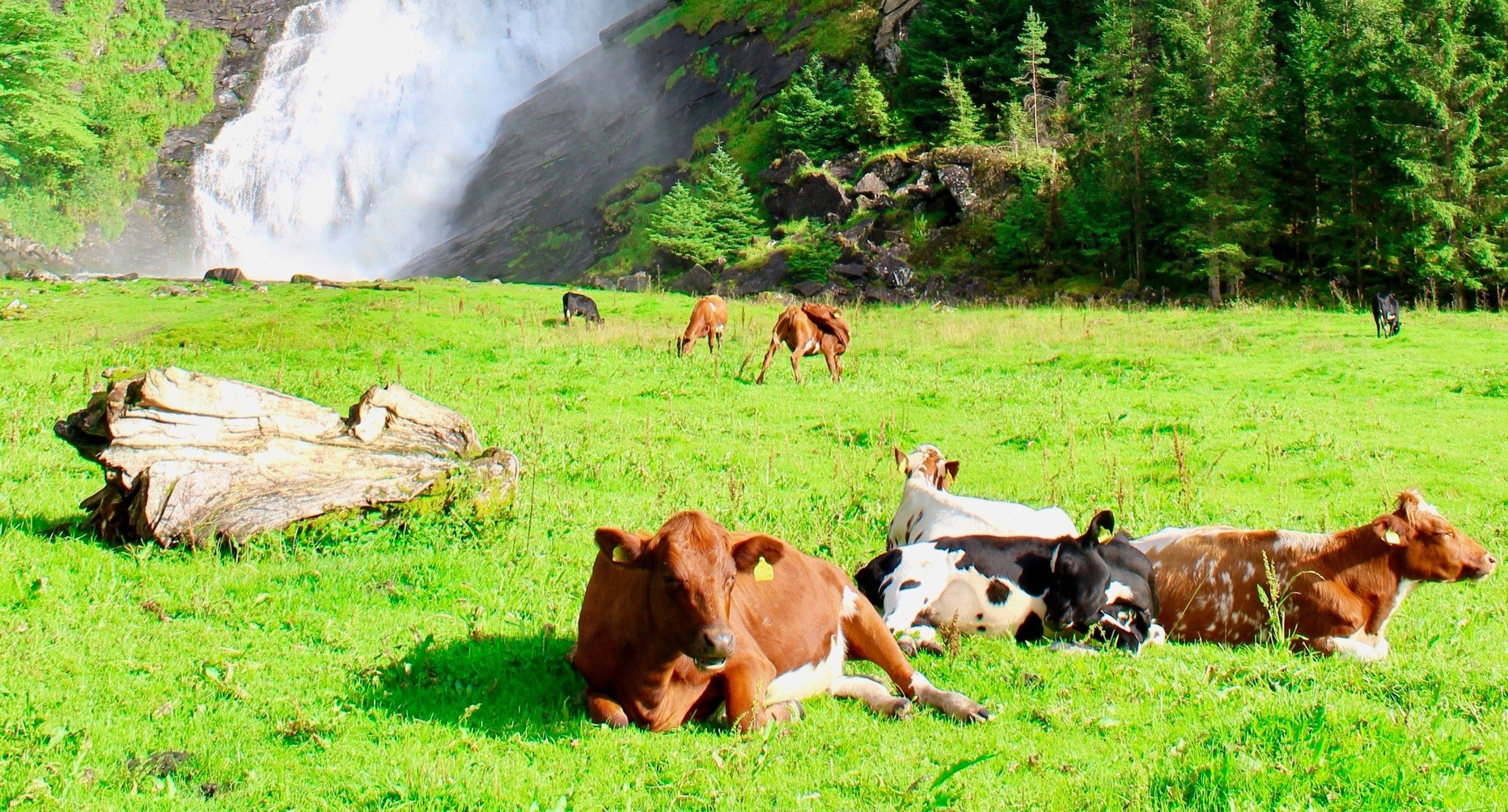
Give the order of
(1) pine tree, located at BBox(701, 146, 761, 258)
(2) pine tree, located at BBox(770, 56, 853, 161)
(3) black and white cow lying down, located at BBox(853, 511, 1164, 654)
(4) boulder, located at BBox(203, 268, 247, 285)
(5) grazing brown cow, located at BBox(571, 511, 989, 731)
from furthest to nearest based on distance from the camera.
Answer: (2) pine tree, located at BBox(770, 56, 853, 161)
(1) pine tree, located at BBox(701, 146, 761, 258)
(4) boulder, located at BBox(203, 268, 247, 285)
(3) black and white cow lying down, located at BBox(853, 511, 1164, 654)
(5) grazing brown cow, located at BBox(571, 511, 989, 731)

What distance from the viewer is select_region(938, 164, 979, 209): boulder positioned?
43281mm

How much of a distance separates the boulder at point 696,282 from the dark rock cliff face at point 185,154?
108ft

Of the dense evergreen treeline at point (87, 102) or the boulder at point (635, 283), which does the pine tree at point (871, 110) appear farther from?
the dense evergreen treeline at point (87, 102)

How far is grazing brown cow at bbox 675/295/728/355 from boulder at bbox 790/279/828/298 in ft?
59.4

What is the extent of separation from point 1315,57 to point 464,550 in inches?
1468

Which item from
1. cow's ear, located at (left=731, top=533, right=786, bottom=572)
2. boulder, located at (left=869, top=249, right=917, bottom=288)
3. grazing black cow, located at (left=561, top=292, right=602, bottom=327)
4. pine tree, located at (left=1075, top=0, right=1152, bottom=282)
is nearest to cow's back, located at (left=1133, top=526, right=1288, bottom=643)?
cow's ear, located at (left=731, top=533, right=786, bottom=572)

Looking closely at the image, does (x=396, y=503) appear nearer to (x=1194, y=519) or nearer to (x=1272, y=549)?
(x=1272, y=549)

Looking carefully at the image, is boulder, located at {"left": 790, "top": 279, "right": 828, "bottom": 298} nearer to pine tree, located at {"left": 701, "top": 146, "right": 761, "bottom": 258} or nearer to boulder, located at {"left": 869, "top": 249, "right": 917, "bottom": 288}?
boulder, located at {"left": 869, "top": 249, "right": 917, "bottom": 288}

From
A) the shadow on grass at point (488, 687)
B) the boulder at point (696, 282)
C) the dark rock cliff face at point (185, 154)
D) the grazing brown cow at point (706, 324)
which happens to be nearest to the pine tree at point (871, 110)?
the boulder at point (696, 282)

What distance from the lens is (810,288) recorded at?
40.9 metres

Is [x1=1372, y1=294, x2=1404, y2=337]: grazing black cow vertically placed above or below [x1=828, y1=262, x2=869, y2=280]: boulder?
below

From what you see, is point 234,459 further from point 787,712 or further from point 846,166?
point 846,166

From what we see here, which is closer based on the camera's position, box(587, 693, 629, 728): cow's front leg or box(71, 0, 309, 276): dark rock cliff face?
box(587, 693, 629, 728): cow's front leg

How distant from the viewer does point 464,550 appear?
7750 mm
